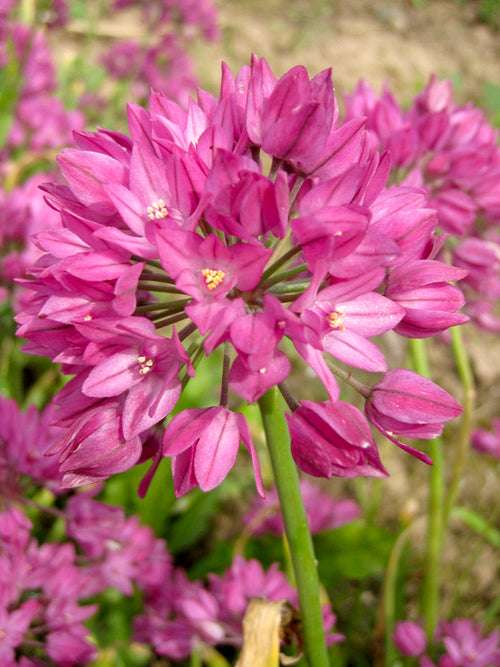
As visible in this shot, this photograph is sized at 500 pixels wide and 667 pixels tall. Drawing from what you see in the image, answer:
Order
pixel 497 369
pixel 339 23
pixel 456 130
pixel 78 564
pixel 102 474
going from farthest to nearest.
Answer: pixel 339 23
pixel 497 369
pixel 78 564
pixel 456 130
pixel 102 474

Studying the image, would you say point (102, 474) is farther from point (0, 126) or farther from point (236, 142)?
point (0, 126)

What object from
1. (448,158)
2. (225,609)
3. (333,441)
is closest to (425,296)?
(333,441)

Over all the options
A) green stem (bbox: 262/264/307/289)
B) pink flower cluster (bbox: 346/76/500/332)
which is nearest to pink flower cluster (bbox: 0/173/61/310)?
pink flower cluster (bbox: 346/76/500/332)

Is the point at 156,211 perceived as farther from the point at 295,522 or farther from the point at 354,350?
the point at 295,522

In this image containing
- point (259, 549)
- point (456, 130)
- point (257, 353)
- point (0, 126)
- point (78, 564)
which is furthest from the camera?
point (0, 126)

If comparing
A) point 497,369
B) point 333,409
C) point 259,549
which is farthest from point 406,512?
point 497,369

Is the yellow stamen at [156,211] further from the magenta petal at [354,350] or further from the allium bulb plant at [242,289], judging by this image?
the magenta petal at [354,350]

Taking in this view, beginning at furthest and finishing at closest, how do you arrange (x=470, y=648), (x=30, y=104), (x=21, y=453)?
(x=30, y=104), (x=470, y=648), (x=21, y=453)
